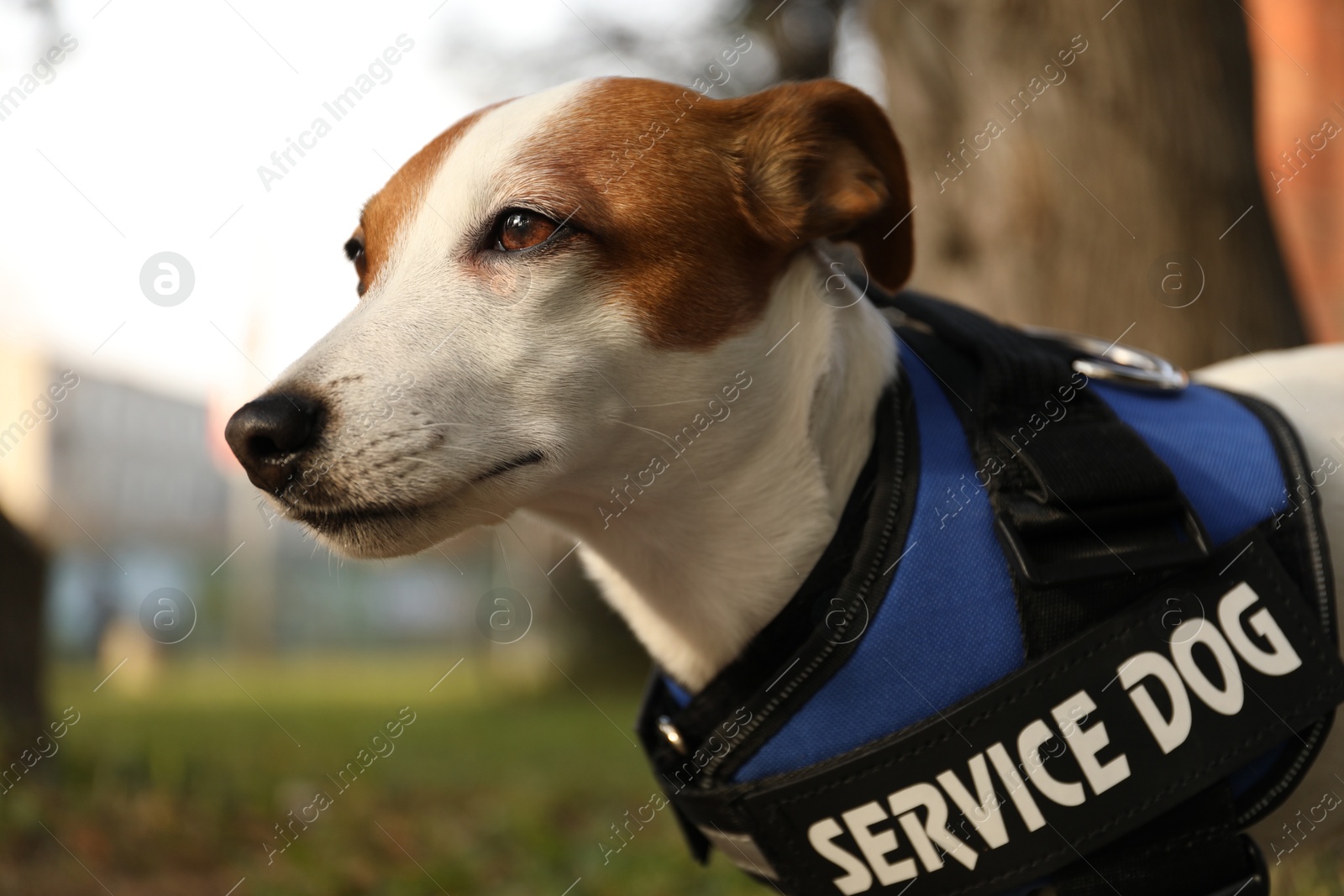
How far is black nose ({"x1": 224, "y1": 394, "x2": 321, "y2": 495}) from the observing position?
4.77 ft

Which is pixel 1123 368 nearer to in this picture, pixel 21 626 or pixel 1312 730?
pixel 1312 730

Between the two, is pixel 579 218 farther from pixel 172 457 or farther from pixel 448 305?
pixel 172 457

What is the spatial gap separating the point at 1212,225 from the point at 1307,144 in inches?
196

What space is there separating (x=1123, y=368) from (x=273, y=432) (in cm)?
145

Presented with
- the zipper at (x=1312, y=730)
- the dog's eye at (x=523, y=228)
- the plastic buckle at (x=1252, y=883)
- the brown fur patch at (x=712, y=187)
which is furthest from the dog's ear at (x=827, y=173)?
the plastic buckle at (x=1252, y=883)

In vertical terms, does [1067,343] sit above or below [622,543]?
below

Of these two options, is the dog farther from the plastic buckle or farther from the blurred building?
the blurred building

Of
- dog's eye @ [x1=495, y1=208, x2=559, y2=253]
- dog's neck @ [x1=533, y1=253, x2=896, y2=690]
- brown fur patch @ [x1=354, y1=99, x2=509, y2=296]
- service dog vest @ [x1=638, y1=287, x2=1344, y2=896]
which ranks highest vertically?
brown fur patch @ [x1=354, y1=99, x2=509, y2=296]

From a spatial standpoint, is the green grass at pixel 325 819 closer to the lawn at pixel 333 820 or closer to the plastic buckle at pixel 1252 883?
the lawn at pixel 333 820

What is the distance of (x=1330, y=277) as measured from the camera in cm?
781

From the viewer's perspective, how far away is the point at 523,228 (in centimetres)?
170

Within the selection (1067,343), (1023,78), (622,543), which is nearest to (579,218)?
(622,543)

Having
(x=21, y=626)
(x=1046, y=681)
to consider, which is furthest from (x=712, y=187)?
(x=21, y=626)

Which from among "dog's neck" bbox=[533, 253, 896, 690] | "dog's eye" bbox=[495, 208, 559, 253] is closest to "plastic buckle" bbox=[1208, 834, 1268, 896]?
"dog's neck" bbox=[533, 253, 896, 690]
